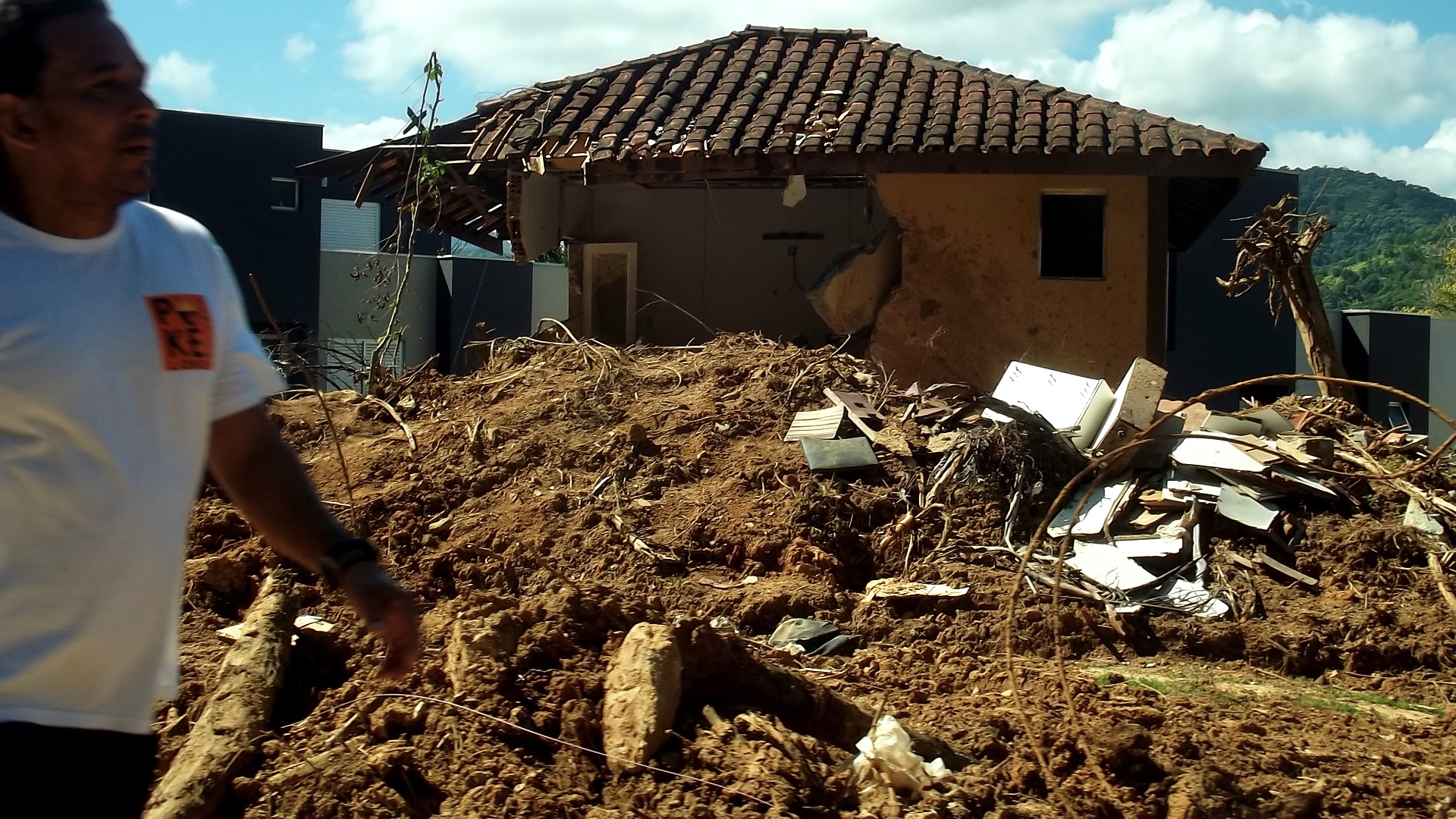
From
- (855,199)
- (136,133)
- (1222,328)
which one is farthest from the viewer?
(1222,328)

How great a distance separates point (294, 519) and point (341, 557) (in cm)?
11

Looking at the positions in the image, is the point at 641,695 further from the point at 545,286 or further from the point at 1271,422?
the point at 545,286

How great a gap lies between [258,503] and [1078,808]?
2.76 metres

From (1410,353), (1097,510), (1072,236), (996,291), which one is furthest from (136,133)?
(1410,353)

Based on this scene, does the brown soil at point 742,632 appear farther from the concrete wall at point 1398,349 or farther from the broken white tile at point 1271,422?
the concrete wall at point 1398,349

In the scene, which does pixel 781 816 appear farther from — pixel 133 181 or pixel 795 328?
pixel 795 328

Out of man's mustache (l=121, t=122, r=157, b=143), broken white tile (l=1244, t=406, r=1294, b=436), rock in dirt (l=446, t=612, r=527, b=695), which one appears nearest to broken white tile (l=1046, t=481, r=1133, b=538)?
broken white tile (l=1244, t=406, r=1294, b=436)

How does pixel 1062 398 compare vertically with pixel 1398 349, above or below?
below

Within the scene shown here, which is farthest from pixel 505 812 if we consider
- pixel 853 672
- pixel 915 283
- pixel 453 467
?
pixel 915 283

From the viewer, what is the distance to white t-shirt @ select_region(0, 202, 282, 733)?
1701 mm

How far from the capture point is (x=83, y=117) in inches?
72.2

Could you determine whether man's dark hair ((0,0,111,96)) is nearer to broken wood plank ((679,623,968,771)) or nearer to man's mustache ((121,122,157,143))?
man's mustache ((121,122,157,143))

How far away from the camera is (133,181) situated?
74.1 inches

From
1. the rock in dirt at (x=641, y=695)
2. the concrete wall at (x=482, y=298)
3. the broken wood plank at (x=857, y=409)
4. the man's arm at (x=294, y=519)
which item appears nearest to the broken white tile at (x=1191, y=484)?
the broken wood plank at (x=857, y=409)
